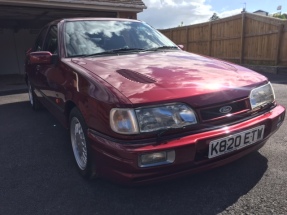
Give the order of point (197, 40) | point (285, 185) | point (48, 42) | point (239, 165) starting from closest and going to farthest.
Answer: point (285, 185), point (239, 165), point (48, 42), point (197, 40)

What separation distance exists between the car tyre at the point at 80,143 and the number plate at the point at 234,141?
0.98 metres

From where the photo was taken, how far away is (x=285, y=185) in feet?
7.40

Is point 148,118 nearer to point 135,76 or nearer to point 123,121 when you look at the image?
point 123,121

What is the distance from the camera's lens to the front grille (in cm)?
201

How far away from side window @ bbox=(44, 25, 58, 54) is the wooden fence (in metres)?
9.19

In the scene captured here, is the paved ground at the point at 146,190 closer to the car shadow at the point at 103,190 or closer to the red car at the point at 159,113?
the car shadow at the point at 103,190

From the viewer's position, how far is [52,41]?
3.50m

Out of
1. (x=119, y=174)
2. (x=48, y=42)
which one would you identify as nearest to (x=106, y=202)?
(x=119, y=174)

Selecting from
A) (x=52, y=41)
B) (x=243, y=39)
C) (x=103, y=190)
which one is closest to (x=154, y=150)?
(x=103, y=190)

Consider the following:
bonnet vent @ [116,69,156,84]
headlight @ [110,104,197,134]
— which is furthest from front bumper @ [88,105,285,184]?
bonnet vent @ [116,69,156,84]

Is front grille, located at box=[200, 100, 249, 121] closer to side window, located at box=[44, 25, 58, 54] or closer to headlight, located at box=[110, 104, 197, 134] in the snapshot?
headlight, located at box=[110, 104, 197, 134]

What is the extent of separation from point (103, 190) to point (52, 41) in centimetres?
212

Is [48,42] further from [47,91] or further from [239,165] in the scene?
[239,165]

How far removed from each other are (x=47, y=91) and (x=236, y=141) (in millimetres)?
2470
